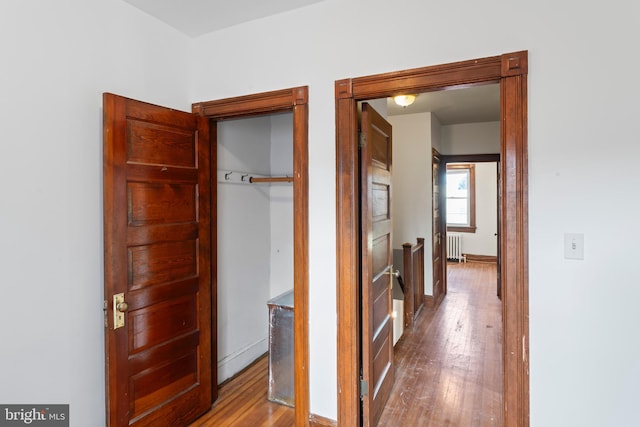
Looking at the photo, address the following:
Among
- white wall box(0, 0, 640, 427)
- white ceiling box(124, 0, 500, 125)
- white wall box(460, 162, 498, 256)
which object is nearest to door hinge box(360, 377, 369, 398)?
white wall box(0, 0, 640, 427)

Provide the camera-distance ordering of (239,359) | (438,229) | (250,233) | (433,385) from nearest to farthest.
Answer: (433,385) → (239,359) → (250,233) → (438,229)

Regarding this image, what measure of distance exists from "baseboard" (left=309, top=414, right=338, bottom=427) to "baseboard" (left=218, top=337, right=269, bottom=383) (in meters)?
1.08

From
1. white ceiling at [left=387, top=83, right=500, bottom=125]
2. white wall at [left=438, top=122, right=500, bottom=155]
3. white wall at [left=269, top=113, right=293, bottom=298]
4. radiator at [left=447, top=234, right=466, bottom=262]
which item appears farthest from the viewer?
radiator at [left=447, top=234, right=466, bottom=262]

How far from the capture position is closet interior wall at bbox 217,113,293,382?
3.00 metres

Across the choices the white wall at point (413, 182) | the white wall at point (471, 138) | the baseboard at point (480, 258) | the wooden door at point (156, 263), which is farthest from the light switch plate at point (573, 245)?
the baseboard at point (480, 258)

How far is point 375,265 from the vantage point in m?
2.43

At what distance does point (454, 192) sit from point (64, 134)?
8388mm

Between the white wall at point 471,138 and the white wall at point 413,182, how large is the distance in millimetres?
1015

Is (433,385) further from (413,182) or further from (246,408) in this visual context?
(413,182)

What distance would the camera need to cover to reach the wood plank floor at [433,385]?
2.46 meters

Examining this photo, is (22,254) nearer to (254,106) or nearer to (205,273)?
(205,273)

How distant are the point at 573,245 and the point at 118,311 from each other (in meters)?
2.33

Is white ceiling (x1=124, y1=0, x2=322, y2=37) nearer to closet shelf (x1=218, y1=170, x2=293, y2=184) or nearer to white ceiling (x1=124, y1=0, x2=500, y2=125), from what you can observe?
white ceiling (x1=124, y1=0, x2=500, y2=125)
